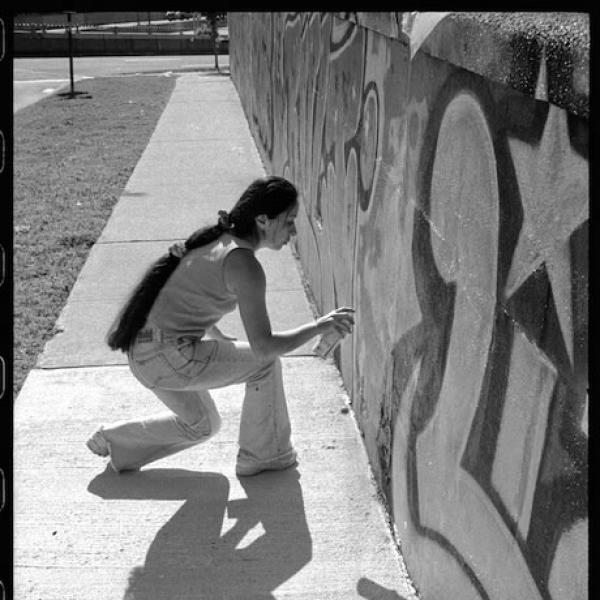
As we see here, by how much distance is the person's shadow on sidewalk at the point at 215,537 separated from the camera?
3.80 meters

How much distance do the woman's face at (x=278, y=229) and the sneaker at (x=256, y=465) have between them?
3.64ft

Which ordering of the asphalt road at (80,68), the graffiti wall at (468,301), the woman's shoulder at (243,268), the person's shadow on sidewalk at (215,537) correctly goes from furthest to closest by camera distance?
the asphalt road at (80,68)
the woman's shoulder at (243,268)
the person's shadow on sidewalk at (215,537)
the graffiti wall at (468,301)

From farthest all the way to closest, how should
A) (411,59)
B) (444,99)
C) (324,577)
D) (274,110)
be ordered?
(274,110), (324,577), (411,59), (444,99)

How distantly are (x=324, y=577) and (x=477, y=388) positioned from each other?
1.35 metres

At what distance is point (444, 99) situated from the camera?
3.14 metres

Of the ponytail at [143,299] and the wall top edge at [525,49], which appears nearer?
the wall top edge at [525,49]

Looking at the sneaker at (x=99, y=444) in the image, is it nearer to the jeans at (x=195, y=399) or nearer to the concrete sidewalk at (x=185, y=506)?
the jeans at (x=195, y=399)

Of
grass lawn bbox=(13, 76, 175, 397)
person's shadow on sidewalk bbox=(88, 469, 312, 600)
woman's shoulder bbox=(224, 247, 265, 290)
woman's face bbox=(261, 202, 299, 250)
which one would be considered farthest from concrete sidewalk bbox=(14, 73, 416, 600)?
woman's face bbox=(261, 202, 299, 250)

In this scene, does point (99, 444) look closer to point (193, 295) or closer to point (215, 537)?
point (215, 537)

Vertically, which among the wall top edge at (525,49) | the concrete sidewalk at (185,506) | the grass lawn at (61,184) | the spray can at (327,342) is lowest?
the grass lawn at (61,184)

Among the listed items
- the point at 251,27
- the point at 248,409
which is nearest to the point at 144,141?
the point at 251,27

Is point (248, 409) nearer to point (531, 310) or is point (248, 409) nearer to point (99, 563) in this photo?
point (99, 563)

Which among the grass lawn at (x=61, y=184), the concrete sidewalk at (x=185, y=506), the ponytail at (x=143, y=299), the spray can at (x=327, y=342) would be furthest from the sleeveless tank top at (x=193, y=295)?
the grass lawn at (x=61, y=184)
